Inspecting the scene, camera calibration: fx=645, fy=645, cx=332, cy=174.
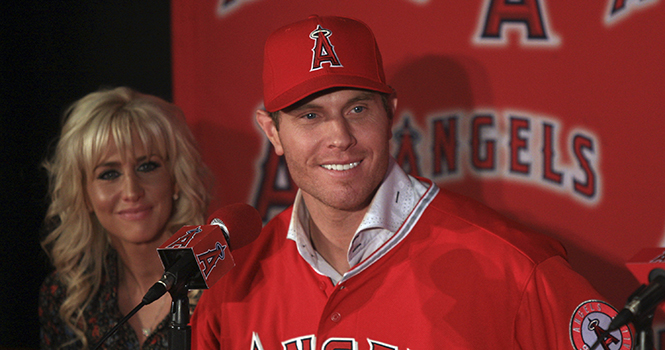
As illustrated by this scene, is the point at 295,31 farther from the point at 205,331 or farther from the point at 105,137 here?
the point at 105,137

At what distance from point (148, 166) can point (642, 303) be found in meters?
2.07

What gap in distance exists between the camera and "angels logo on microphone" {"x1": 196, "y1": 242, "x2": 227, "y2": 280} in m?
1.25

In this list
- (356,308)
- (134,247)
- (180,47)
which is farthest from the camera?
(180,47)

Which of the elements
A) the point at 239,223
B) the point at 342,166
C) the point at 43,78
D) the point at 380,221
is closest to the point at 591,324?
the point at 380,221

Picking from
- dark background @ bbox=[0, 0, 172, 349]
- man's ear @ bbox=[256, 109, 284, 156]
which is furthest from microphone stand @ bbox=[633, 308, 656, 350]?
dark background @ bbox=[0, 0, 172, 349]

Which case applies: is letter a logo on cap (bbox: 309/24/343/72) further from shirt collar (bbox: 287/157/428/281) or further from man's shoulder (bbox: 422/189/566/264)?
man's shoulder (bbox: 422/189/566/264)

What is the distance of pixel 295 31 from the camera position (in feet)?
5.85

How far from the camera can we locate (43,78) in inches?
119

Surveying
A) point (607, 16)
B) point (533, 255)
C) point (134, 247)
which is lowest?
point (134, 247)

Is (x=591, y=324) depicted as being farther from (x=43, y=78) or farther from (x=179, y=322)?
(x=43, y=78)

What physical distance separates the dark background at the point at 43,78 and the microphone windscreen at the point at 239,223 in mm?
1627

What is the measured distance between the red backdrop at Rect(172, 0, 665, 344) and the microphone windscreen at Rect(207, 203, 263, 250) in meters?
1.15

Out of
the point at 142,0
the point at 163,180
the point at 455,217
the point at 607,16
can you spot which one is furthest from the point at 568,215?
the point at 142,0

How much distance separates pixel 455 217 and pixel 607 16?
115 centimetres
